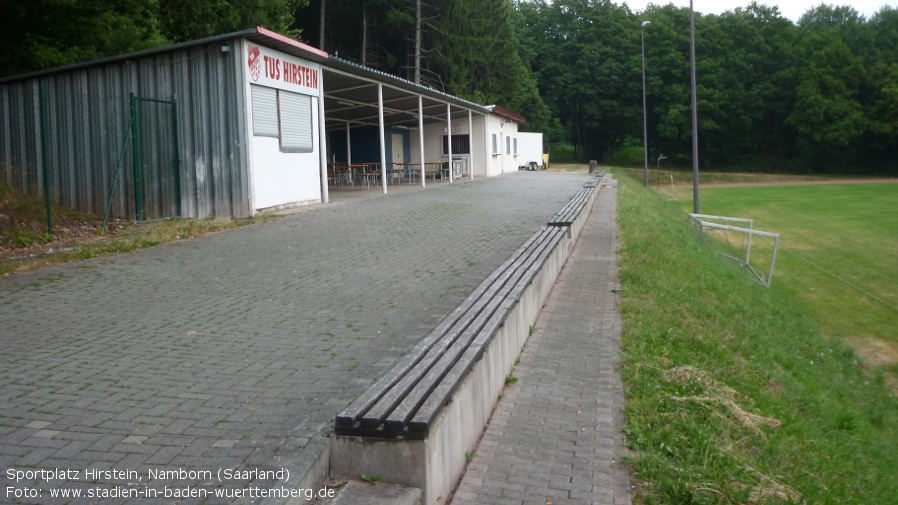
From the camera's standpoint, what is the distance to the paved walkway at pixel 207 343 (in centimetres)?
413

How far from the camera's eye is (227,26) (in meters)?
28.5

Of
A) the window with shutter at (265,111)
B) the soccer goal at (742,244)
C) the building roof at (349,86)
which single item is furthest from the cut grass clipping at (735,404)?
the building roof at (349,86)

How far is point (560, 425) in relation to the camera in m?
5.37

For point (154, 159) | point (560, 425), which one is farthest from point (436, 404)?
point (154, 159)

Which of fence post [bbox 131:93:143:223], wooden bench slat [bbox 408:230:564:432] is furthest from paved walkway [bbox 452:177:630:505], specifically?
fence post [bbox 131:93:143:223]

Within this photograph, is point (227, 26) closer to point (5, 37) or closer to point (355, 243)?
point (5, 37)

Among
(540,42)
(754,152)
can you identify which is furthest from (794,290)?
(540,42)

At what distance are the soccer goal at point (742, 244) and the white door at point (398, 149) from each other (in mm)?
14772

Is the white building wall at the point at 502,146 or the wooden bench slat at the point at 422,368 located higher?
the white building wall at the point at 502,146

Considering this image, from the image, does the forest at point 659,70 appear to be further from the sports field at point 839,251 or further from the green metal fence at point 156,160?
the green metal fence at point 156,160

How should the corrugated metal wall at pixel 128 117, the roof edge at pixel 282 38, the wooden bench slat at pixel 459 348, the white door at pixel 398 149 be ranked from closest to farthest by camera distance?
the wooden bench slat at pixel 459 348
the roof edge at pixel 282 38
the corrugated metal wall at pixel 128 117
the white door at pixel 398 149

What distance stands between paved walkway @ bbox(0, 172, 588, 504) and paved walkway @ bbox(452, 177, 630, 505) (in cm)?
89

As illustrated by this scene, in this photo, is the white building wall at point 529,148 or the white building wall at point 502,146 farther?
the white building wall at point 529,148

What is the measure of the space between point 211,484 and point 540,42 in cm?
8065
